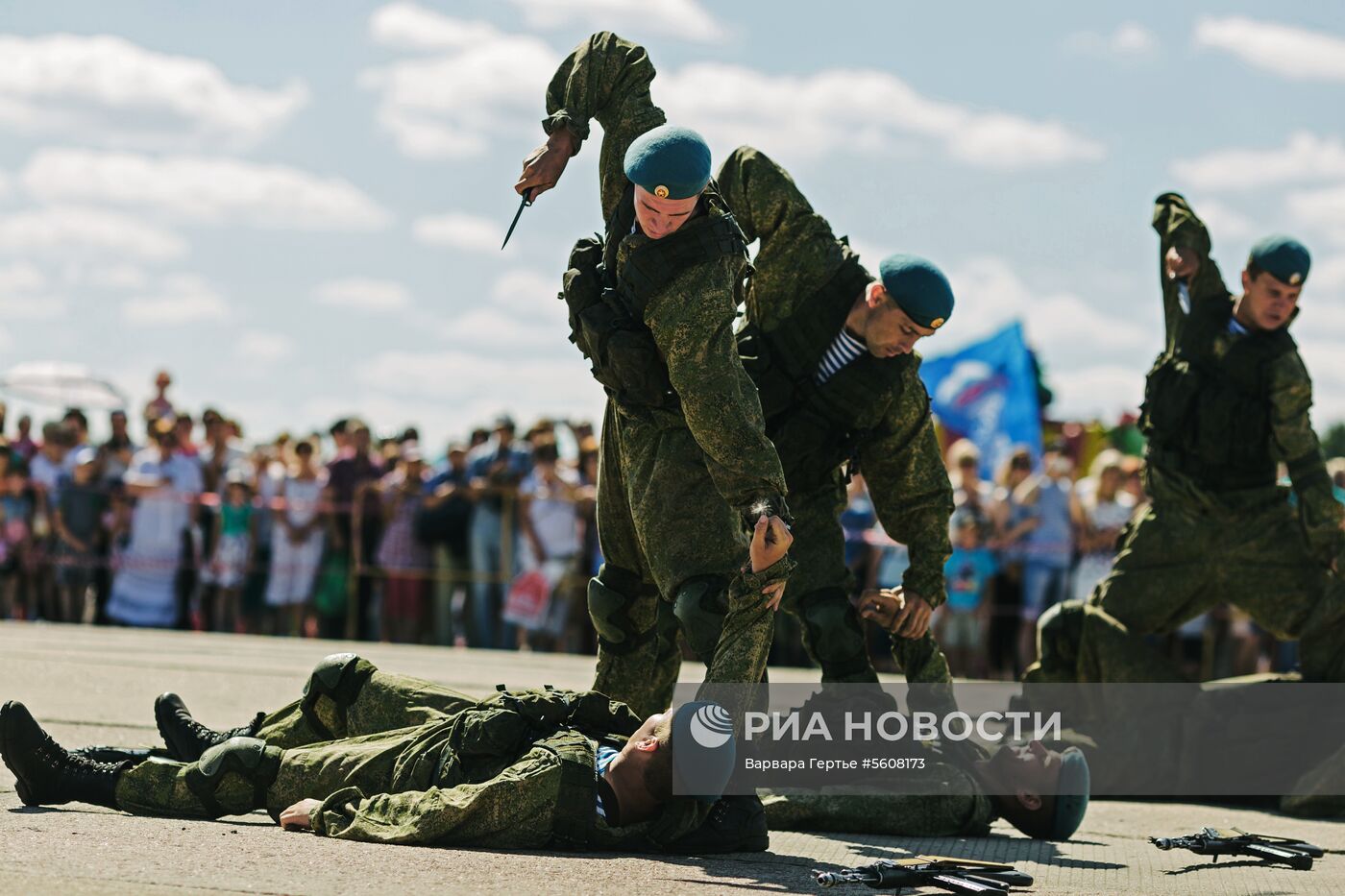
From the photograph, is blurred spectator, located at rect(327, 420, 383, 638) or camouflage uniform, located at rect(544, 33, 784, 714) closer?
camouflage uniform, located at rect(544, 33, 784, 714)

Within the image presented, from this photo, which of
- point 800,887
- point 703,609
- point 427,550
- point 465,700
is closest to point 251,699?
point 465,700

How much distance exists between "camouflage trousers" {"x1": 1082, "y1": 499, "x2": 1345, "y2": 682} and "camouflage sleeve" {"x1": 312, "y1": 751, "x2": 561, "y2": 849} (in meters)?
3.51

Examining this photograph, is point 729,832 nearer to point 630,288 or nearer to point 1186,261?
point 630,288

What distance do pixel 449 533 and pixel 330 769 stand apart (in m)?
8.58

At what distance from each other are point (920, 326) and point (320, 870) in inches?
102

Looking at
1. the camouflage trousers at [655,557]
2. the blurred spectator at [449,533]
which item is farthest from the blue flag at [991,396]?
the camouflage trousers at [655,557]

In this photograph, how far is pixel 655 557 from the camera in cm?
540

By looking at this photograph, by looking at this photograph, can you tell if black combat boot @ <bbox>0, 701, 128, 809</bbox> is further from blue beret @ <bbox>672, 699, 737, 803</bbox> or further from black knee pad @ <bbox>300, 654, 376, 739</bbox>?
blue beret @ <bbox>672, 699, 737, 803</bbox>

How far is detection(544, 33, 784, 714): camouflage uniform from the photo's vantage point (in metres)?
5.04

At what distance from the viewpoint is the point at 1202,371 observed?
750 centimetres

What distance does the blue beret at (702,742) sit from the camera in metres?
4.63

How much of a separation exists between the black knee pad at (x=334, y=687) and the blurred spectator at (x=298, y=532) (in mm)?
8639

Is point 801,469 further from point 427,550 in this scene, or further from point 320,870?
point 427,550

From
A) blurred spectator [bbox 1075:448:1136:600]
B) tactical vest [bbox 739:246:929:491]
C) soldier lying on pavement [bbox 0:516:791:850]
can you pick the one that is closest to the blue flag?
blurred spectator [bbox 1075:448:1136:600]
